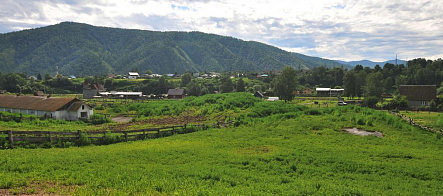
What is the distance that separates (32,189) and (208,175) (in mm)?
7262

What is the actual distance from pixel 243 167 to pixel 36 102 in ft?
152

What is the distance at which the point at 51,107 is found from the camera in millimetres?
46062

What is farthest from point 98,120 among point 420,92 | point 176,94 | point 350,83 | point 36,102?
point 350,83

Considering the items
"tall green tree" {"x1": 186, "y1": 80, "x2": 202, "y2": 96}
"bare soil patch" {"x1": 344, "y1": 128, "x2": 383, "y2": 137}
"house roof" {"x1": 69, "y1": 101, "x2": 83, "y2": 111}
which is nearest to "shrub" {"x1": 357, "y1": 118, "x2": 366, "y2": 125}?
"bare soil patch" {"x1": 344, "y1": 128, "x2": 383, "y2": 137}

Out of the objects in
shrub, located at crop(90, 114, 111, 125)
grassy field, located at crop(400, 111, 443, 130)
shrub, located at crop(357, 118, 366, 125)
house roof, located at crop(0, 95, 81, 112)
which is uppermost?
house roof, located at crop(0, 95, 81, 112)

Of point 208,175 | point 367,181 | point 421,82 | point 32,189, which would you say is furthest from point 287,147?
point 421,82

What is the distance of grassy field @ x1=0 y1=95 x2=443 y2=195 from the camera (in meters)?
11.8

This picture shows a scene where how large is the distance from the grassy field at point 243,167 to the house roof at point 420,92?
4789 cm

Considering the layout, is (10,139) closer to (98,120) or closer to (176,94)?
(98,120)

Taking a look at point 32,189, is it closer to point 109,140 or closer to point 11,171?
point 11,171

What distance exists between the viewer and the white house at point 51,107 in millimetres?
45875

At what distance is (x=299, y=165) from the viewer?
16922 millimetres

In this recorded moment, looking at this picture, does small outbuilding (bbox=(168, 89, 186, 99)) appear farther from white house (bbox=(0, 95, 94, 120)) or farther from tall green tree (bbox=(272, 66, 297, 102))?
white house (bbox=(0, 95, 94, 120))

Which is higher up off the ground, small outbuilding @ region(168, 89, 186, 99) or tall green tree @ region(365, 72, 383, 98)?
tall green tree @ region(365, 72, 383, 98)
